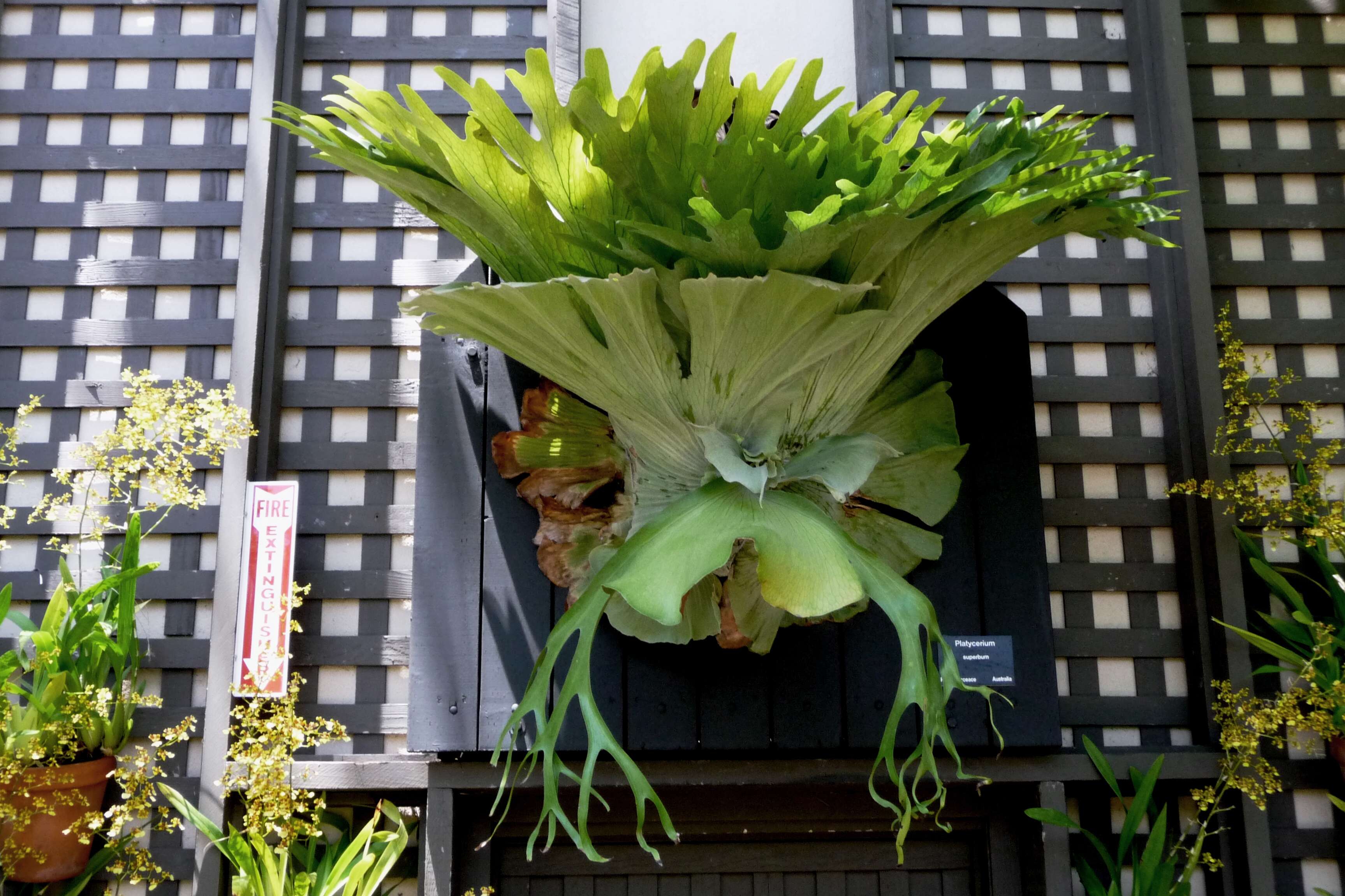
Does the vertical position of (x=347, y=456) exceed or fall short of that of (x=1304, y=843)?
it exceeds it

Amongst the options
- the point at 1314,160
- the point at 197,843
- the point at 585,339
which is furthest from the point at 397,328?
the point at 1314,160

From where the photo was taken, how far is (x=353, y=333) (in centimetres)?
202

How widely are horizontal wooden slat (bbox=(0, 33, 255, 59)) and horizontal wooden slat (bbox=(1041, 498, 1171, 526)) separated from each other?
190 centimetres

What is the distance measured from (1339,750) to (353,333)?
1992 millimetres

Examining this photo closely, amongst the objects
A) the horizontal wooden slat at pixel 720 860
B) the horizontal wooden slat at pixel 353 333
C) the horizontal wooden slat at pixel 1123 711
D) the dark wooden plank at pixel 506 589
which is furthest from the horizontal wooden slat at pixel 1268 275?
the horizontal wooden slat at pixel 353 333

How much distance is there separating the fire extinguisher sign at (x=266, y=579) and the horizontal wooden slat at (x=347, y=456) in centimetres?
7

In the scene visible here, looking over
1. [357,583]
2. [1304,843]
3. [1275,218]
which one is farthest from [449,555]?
[1275,218]

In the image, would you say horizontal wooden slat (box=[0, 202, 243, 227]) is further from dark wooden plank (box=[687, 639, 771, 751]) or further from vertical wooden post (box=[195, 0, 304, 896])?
dark wooden plank (box=[687, 639, 771, 751])

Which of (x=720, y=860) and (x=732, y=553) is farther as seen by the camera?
(x=720, y=860)

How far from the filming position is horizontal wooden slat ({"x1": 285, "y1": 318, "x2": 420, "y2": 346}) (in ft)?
6.62

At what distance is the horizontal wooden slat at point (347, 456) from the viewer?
1.97 meters

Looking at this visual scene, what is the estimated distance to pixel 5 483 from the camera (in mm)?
1963

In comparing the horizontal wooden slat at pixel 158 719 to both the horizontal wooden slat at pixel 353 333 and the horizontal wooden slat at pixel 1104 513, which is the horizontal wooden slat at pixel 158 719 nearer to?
the horizontal wooden slat at pixel 353 333

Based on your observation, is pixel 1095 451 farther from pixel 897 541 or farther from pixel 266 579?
pixel 266 579
